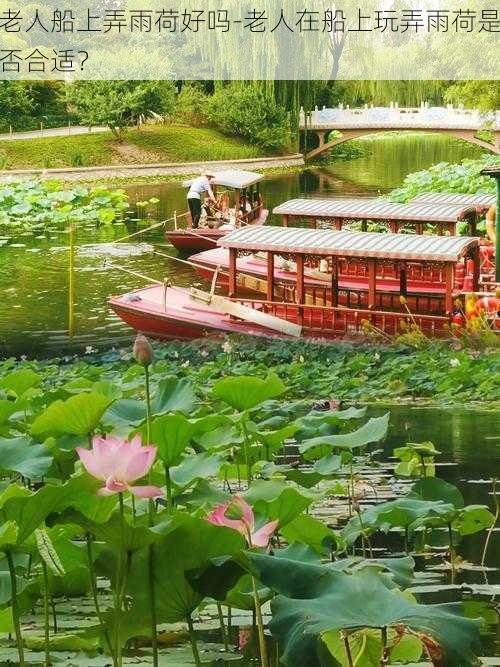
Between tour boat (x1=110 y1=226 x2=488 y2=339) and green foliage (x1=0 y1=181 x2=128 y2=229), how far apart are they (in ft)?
25.2

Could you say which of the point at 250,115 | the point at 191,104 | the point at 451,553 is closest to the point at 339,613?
the point at 451,553

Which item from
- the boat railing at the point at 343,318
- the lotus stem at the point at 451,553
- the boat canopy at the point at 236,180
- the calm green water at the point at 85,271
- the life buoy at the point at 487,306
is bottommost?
the calm green water at the point at 85,271

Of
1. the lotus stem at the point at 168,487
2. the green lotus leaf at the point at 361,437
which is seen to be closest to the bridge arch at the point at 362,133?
the green lotus leaf at the point at 361,437

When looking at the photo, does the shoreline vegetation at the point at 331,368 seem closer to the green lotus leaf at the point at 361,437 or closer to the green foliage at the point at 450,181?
the green lotus leaf at the point at 361,437

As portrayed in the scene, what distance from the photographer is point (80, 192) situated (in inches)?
763

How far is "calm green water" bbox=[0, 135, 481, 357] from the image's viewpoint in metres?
11.2

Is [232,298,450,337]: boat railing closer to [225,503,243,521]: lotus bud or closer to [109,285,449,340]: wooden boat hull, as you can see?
[109,285,449,340]: wooden boat hull

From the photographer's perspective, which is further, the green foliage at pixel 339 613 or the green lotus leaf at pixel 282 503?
the green lotus leaf at pixel 282 503

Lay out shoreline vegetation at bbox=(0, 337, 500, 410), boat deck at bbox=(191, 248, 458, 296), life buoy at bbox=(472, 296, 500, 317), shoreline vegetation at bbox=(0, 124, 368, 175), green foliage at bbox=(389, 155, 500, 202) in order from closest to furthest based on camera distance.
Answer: shoreline vegetation at bbox=(0, 337, 500, 410)
life buoy at bbox=(472, 296, 500, 317)
boat deck at bbox=(191, 248, 458, 296)
green foliage at bbox=(389, 155, 500, 202)
shoreline vegetation at bbox=(0, 124, 368, 175)

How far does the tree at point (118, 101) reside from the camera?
25688 mm

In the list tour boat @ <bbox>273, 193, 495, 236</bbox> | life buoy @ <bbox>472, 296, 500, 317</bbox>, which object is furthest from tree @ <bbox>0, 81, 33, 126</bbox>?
life buoy @ <bbox>472, 296, 500, 317</bbox>

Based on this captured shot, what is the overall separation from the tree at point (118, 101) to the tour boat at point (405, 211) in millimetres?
13995

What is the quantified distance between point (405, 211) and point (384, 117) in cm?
→ 1456

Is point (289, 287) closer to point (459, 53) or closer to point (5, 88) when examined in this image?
point (459, 53)
